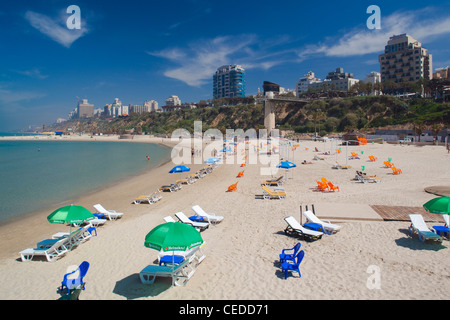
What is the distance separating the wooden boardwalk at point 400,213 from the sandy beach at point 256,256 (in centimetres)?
22

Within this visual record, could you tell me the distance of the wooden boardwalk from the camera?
8612 mm

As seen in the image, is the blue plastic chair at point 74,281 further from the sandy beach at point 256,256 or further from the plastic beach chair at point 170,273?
the plastic beach chair at point 170,273

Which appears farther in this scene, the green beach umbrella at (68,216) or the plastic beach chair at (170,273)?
the green beach umbrella at (68,216)

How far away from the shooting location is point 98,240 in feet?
27.7

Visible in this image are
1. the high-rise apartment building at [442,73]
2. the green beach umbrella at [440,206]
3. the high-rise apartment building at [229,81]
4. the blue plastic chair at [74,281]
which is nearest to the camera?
the blue plastic chair at [74,281]

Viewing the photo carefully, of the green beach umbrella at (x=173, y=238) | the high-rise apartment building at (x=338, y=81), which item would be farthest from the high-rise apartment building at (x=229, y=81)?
the green beach umbrella at (x=173, y=238)

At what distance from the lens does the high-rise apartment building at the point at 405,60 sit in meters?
85.2

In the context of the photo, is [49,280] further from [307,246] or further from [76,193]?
[76,193]

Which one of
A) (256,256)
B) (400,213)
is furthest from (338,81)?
(256,256)

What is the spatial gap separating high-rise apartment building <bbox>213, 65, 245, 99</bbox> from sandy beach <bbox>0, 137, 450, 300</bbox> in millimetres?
144600

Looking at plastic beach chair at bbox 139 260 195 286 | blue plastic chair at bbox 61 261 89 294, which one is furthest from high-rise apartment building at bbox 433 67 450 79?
blue plastic chair at bbox 61 261 89 294

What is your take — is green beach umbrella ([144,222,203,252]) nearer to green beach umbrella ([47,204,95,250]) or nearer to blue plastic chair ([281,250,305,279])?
blue plastic chair ([281,250,305,279])

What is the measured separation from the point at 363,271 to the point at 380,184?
978 centimetres
